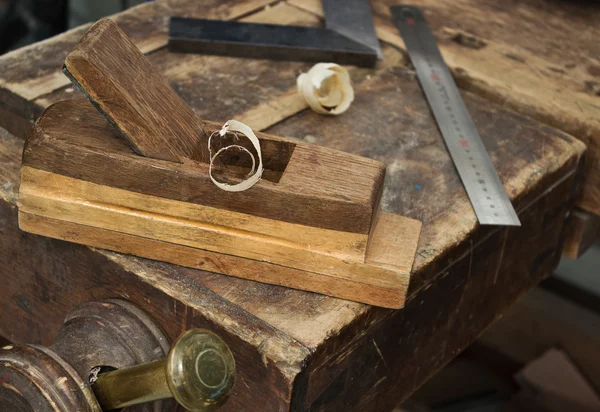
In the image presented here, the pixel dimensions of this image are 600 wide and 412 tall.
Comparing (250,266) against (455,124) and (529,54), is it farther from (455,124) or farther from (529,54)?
(529,54)

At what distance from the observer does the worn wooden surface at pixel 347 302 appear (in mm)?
1213

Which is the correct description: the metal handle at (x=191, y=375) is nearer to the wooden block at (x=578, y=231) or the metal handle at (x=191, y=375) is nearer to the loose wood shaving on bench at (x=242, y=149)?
the loose wood shaving on bench at (x=242, y=149)

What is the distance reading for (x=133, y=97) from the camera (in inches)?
47.8

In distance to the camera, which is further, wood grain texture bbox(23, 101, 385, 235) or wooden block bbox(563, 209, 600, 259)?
wooden block bbox(563, 209, 600, 259)

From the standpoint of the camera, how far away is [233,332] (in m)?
1.19

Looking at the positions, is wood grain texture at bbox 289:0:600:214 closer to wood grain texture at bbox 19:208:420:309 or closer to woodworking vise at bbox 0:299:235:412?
wood grain texture at bbox 19:208:420:309

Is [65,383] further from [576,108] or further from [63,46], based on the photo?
[576,108]

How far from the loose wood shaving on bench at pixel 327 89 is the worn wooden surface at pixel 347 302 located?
0.03 metres

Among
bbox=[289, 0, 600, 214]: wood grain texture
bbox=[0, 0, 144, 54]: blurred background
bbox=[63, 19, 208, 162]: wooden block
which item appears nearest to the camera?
bbox=[63, 19, 208, 162]: wooden block

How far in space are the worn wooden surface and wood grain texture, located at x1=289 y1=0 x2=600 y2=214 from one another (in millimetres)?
56

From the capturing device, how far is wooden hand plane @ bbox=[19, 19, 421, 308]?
120 cm

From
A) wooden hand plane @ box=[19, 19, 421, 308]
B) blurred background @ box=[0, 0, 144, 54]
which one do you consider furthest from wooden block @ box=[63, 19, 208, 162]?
blurred background @ box=[0, 0, 144, 54]

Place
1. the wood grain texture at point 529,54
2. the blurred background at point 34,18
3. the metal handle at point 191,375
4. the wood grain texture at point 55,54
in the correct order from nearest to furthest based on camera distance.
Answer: the metal handle at point 191,375, the wood grain texture at point 55,54, the wood grain texture at point 529,54, the blurred background at point 34,18

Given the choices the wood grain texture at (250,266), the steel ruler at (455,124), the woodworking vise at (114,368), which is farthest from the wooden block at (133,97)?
the steel ruler at (455,124)
